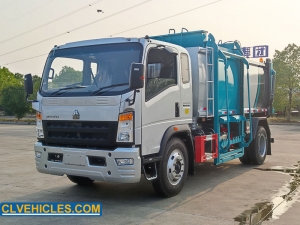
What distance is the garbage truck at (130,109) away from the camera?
568 centimetres

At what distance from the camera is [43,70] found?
22.2 ft

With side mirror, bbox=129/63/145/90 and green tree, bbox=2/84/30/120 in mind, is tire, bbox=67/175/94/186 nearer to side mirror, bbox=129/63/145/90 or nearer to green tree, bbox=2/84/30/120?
side mirror, bbox=129/63/145/90

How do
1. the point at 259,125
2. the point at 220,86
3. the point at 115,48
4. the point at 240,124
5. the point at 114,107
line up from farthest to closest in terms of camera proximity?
the point at 259,125 < the point at 240,124 < the point at 220,86 < the point at 115,48 < the point at 114,107

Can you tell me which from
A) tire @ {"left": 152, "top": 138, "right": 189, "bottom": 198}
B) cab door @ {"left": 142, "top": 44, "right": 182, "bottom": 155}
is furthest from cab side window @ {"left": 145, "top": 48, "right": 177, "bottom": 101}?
tire @ {"left": 152, "top": 138, "right": 189, "bottom": 198}

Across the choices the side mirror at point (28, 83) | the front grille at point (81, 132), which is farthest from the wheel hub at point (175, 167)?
the side mirror at point (28, 83)

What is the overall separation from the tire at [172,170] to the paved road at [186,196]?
0.61 feet

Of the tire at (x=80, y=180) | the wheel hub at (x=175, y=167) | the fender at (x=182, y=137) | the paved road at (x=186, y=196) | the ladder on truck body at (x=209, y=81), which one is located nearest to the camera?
the paved road at (x=186, y=196)

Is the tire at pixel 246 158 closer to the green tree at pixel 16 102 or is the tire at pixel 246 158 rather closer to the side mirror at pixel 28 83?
the side mirror at pixel 28 83

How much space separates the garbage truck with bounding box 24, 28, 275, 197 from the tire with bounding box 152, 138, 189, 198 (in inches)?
0.7

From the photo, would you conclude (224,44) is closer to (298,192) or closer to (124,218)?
(298,192)

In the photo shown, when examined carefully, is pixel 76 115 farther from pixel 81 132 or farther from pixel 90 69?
pixel 90 69

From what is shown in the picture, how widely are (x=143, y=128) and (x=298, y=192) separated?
3.32 meters

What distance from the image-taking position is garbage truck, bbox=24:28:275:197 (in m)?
5.68

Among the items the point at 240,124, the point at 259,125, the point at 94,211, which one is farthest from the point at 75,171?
the point at 259,125
